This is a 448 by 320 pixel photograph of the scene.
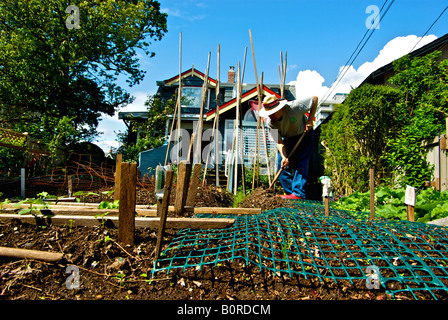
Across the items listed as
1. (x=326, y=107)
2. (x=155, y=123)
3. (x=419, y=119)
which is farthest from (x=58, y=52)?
(x=326, y=107)

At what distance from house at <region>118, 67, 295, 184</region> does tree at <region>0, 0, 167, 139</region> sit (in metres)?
2.11

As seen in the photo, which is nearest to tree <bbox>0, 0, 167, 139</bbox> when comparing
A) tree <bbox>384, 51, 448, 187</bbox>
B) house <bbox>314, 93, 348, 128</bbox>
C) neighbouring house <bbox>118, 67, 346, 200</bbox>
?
neighbouring house <bbox>118, 67, 346, 200</bbox>

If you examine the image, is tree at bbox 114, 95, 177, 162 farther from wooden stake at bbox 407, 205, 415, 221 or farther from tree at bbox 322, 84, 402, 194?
wooden stake at bbox 407, 205, 415, 221

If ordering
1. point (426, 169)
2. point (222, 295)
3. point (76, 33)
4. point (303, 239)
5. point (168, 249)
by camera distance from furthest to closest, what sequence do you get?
point (76, 33)
point (426, 169)
point (303, 239)
point (168, 249)
point (222, 295)

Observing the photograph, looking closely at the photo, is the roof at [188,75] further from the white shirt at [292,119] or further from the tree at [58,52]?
the white shirt at [292,119]

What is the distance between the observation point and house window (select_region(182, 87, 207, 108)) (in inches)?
490

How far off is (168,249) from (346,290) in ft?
3.60

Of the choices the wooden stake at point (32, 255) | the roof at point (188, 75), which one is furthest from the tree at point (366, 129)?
the roof at point (188, 75)

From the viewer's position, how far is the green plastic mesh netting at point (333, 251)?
1519 millimetres

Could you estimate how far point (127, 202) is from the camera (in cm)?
171

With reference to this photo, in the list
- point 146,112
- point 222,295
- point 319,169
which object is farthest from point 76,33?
point 222,295

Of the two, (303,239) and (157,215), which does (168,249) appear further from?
(303,239)

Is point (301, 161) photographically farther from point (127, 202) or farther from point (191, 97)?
point (191, 97)
